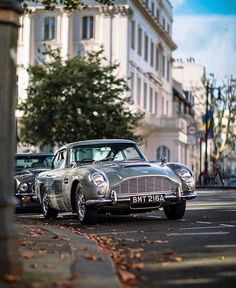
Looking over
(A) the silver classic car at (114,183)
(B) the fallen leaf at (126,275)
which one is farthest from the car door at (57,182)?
(B) the fallen leaf at (126,275)

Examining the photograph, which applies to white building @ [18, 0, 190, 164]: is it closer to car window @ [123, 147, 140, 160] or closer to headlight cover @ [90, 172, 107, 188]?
car window @ [123, 147, 140, 160]

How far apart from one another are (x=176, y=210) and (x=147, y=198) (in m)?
1.19

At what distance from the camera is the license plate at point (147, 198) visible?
14102 millimetres

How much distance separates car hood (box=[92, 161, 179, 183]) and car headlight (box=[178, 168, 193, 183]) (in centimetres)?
34

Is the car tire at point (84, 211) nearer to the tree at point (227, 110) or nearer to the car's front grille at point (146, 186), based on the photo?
the car's front grille at point (146, 186)

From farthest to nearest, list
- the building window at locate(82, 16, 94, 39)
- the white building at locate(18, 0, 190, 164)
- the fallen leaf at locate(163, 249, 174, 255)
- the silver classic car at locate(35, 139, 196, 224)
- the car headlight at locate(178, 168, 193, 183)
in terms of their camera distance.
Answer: the building window at locate(82, 16, 94, 39)
the white building at locate(18, 0, 190, 164)
the car headlight at locate(178, 168, 193, 183)
the silver classic car at locate(35, 139, 196, 224)
the fallen leaf at locate(163, 249, 174, 255)

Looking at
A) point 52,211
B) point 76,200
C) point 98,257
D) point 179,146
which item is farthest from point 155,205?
point 179,146

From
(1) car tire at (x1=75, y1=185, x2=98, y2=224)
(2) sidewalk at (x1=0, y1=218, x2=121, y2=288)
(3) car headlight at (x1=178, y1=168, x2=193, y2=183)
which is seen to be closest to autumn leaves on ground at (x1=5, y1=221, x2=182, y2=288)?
(2) sidewalk at (x1=0, y1=218, x2=121, y2=288)

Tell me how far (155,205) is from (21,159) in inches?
329

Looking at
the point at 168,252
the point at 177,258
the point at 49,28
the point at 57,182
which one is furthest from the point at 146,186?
the point at 49,28

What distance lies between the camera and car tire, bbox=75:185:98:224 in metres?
14.3

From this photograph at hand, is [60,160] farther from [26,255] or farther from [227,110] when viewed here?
[227,110]

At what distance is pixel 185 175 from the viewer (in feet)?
50.2

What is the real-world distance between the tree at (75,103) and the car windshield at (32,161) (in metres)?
20.9
